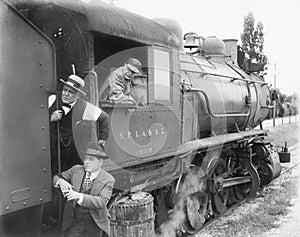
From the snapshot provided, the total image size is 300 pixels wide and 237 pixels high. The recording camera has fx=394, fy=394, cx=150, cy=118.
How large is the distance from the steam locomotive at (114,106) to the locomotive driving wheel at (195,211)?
2cm

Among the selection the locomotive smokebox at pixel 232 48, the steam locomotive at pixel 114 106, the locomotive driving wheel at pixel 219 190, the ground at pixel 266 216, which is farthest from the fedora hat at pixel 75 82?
the locomotive smokebox at pixel 232 48

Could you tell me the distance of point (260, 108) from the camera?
9.59m

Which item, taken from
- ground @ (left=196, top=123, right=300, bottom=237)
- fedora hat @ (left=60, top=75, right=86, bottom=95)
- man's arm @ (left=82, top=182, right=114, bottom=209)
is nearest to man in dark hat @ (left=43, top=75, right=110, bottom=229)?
fedora hat @ (left=60, top=75, right=86, bottom=95)

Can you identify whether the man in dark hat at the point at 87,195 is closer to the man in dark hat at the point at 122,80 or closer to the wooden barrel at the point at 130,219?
the wooden barrel at the point at 130,219

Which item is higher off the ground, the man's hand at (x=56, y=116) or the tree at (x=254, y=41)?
the tree at (x=254, y=41)

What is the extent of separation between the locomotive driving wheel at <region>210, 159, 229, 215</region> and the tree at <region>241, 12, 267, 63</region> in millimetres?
4436

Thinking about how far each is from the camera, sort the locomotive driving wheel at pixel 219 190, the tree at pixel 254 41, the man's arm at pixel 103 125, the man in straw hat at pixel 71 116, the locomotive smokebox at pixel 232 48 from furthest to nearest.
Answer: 1. the tree at pixel 254 41
2. the locomotive smokebox at pixel 232 48
3. the locomotive driving wheel at pixel 219 190
4. the man's arm at pixel 103 125
5. the man in straw hat at pixel 71 116

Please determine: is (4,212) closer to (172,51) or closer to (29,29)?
(29,29)

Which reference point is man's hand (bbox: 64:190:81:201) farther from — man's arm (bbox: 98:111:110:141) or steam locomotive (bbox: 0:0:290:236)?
man's arm (bbox: 98:111:110:141)

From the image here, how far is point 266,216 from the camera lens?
6.76m

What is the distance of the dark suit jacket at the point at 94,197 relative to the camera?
8.77ft

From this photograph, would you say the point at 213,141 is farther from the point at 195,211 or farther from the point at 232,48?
the point at 232,48

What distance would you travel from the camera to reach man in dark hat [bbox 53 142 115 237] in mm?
2678

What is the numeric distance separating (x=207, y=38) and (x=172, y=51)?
5.12 m
